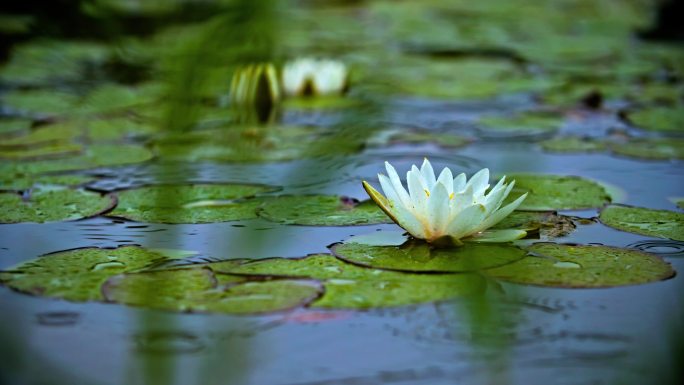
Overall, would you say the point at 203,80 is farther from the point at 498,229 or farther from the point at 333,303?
the point at 498,229

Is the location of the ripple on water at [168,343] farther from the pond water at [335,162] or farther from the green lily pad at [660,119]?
the green lily pad at [660,119]

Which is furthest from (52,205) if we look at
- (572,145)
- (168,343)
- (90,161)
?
(572,145)

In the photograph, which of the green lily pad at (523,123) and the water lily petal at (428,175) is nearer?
the water lily petal at (428,175)

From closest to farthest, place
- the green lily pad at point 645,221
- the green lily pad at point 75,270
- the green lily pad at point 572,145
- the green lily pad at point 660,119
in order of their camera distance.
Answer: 1. the green lily pad at point 75,270
2. the green lily pad at point 645,221
3. the green lily pad at point 572,145
4. the green lily pad at point 660,119

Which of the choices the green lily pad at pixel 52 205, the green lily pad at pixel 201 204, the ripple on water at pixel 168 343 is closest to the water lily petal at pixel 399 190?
the green lily pad at pixel 201 204

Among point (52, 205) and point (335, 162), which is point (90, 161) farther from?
point (335, 162)

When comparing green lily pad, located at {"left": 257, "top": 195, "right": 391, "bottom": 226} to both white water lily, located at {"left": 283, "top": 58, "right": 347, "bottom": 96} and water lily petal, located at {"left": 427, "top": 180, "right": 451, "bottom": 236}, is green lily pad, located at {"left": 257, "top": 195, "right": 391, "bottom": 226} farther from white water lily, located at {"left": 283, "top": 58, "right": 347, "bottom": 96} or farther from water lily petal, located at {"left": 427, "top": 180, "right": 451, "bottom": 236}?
white water lily, located at {"left": 283, "top": 58, "right": 347, "bottom": 96}
